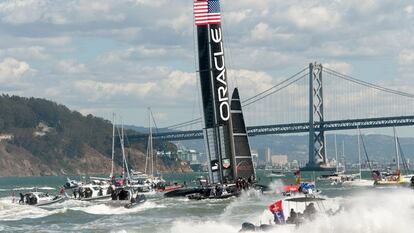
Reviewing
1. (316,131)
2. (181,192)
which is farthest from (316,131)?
(181,192)

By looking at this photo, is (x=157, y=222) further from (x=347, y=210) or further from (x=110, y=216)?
(x=347, y=210)

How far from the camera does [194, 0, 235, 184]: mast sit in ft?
195

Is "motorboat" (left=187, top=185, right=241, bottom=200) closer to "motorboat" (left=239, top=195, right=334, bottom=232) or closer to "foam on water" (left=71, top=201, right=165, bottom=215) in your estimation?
"foam on water" (left=71, top=201, right=165, bottom=215)

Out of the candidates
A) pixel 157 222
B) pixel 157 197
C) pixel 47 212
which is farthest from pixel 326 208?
pixel 157 197

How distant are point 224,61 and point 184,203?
876cm

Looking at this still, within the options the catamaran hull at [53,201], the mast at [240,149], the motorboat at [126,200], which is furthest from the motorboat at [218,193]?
the catamaran hull at [53,201]

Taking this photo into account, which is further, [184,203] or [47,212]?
[184,203]

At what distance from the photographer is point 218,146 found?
61062 millimetres

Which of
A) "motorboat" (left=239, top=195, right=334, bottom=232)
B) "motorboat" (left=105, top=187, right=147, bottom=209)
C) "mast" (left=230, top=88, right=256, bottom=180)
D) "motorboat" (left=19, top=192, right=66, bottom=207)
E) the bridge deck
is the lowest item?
"motorboat" (left=239, top=195, right=334, bottom=232)

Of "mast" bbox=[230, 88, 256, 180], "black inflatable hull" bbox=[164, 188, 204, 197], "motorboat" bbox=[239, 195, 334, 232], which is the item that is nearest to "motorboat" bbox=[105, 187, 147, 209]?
"black inflatable hull" bbox=[164, 188, 204, 197]

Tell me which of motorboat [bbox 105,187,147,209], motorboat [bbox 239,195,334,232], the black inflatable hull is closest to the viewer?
motorboat [bbox 239,195,334,232]

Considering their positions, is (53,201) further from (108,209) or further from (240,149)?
(240,149)

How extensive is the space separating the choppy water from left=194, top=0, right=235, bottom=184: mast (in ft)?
10.8

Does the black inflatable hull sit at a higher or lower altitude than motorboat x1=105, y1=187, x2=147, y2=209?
higher
